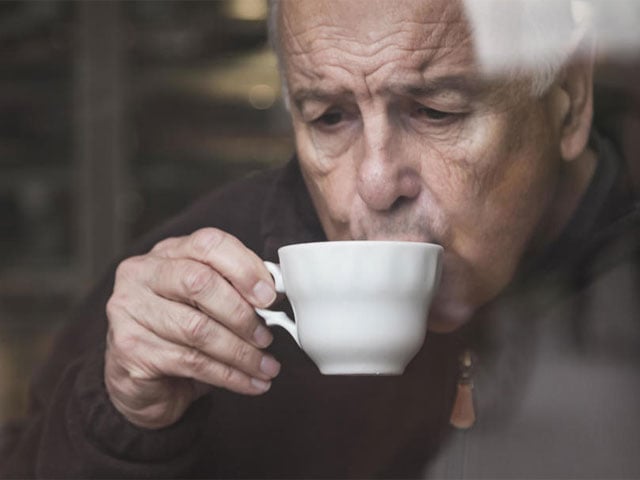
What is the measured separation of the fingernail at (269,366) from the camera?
0.75 metres

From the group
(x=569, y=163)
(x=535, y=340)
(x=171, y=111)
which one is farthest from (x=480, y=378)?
(x=171, y=111)

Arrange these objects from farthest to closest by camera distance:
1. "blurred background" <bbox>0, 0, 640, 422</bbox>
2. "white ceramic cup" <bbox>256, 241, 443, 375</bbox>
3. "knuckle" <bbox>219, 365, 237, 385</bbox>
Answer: "blurred background" <bbox>0, 0, 640, 422</bbox> < "knuckle" <bbox>219, 365, 237, 385</bbox> < "white ceramic cup" <bbox>256, 241, 443, 375</bbox>

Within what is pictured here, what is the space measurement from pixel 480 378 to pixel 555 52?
23 centimetres

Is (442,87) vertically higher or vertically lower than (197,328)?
higher

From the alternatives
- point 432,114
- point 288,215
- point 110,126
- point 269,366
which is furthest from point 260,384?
point 110,126

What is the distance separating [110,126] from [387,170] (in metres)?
0.61

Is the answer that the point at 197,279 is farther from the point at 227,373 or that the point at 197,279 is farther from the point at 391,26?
the point at 391,26

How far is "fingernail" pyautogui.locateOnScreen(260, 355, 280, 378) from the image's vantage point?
75cm

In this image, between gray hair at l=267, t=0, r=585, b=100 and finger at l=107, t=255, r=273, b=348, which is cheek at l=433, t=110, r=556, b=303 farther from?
finger at l=107, t=255, r=273, b=348

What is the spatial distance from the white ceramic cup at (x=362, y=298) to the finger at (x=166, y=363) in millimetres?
91

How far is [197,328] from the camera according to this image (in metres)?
0.75

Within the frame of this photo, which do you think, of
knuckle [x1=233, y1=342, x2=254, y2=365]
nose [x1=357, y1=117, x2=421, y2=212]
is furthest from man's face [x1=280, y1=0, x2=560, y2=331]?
knuckle [x1=233, y1=342, x2=254, y2=365]

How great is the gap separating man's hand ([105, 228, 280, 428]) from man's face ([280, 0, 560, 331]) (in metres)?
0.08

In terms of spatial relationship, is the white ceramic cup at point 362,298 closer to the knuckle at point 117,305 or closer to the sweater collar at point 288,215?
the sweater collar at point 288,215
